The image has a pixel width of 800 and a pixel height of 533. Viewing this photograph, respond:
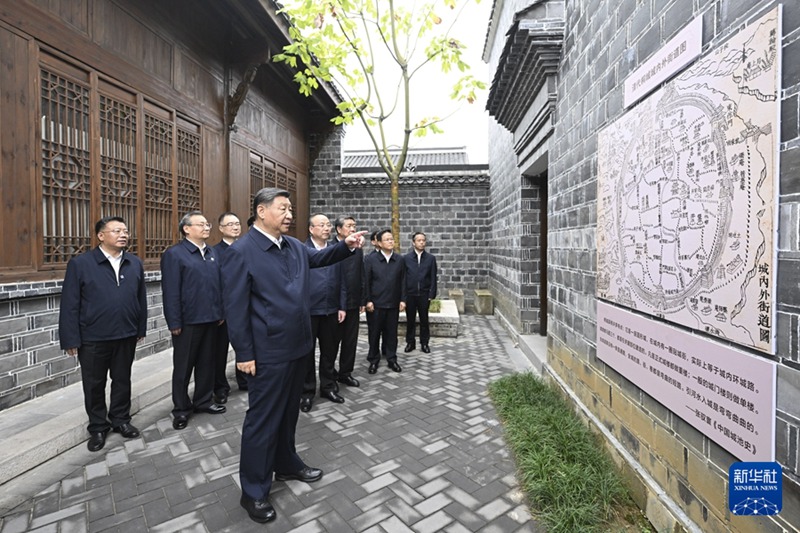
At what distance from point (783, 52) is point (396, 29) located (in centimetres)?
648

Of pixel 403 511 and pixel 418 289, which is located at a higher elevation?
pixel 418 289

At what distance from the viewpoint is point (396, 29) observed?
7.05 metres

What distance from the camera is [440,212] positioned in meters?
11.8

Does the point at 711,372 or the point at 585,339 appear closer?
the point at 711,372

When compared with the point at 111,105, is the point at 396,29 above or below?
above

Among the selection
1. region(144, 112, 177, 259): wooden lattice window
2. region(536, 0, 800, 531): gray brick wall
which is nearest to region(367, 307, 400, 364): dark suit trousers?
region(536, 0, 800, 531): gray brick wall

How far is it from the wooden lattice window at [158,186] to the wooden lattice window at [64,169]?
3.05ft

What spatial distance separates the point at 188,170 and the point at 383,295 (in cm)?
346

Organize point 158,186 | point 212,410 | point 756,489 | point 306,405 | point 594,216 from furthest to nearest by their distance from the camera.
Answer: point 158,186 < point 306,405 < point 212,410 < point 594,216 < point 756,489

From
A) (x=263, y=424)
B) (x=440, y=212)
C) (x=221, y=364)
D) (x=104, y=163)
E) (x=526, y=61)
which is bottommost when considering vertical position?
(x=221, y=364)

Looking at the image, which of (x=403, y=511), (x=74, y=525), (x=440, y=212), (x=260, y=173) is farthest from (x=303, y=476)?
(x=440, y=212)

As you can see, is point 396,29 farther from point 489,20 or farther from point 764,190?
point 764,190

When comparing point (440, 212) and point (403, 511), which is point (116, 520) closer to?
point (403, 511)

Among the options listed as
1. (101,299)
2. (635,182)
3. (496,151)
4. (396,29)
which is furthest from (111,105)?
(496,151)
